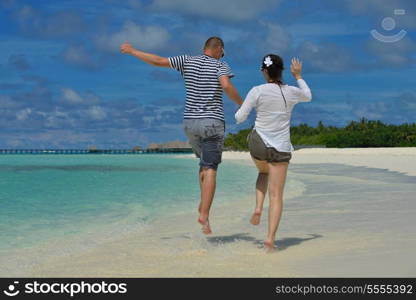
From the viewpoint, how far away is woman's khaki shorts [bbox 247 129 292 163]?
5695mm

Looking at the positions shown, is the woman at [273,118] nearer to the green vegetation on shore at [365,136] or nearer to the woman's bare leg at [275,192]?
the woman's bare leg at [275,192]

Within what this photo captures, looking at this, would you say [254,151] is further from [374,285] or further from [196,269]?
[374,285]

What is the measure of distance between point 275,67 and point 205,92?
942 mm

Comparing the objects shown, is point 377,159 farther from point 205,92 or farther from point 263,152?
point 263,152

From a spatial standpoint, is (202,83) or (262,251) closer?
(262,251)

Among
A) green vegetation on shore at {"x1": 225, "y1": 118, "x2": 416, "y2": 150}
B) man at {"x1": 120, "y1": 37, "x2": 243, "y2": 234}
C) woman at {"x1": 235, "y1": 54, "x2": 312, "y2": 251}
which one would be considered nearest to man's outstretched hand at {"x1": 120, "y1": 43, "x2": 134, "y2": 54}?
man at {"x1": 120, "y1": 37, "x2": 243, "y2": 234}

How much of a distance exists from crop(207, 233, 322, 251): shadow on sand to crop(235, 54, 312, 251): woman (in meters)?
0.56

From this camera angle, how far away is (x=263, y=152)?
573 cm

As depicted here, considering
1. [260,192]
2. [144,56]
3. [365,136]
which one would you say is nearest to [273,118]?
[260,192]

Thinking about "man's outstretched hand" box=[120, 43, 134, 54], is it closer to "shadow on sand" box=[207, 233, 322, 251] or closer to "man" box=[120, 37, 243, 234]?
"man" box=[120, 37, 243, 234]

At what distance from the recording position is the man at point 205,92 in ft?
20.6

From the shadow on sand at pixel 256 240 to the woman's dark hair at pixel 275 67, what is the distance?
176 centimetres

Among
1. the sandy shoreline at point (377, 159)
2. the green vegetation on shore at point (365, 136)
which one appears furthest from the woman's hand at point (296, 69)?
the green vegetation on shore at point (365, 136)

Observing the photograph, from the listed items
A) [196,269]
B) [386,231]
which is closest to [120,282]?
[196,269]
